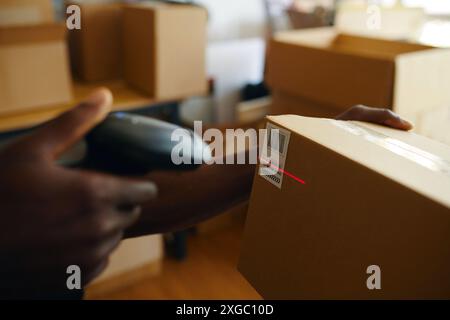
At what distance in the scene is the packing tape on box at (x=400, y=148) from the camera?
0.50 meters

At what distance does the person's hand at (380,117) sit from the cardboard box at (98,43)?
4.47 feet

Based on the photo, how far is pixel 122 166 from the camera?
50 cm

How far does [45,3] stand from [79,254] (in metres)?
1.29

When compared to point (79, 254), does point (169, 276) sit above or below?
below

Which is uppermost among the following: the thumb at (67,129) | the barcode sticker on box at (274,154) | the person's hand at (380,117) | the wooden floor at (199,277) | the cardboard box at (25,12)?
the cardboard box at (25,12)

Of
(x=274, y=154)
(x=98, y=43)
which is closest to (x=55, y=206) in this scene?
(x=274, y=154)

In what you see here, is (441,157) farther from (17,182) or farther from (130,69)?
(130,69)

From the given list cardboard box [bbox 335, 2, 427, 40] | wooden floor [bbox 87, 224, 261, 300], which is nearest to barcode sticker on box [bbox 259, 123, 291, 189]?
wooden floor [bbox 87, 224, 261, 300]

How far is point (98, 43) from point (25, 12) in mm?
400

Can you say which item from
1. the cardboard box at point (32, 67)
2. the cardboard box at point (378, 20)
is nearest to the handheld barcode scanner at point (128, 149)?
the cardboard box at point (32, 67)

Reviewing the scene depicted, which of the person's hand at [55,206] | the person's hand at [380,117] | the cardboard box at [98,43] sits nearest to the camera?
the person's hand at [55,206]

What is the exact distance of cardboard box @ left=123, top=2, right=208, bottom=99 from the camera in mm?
1565

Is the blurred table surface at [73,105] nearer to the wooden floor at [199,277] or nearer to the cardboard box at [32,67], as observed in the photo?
the cardboard box at [32,67]
